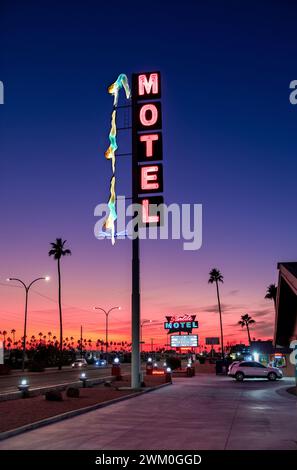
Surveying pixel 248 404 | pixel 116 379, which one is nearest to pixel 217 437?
pixel 248 404

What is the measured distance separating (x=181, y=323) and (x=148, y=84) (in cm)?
3483

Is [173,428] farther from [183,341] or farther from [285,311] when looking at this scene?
[183,341]

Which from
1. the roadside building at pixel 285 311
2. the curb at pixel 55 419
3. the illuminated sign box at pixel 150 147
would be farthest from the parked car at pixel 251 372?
the illuminated sign box at pixel 150 147

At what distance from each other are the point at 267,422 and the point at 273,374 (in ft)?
84.0

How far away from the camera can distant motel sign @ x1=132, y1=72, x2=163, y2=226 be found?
27.8m

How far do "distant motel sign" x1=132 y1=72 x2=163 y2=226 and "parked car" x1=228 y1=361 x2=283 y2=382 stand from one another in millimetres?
17251

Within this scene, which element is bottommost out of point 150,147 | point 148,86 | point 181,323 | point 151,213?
point 181,323

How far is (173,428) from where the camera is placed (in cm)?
1363

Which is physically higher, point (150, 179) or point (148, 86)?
point (148, 86)

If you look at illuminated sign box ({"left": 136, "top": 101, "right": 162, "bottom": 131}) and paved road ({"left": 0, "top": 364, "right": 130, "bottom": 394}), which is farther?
paved road ({"left": 0, "top": 364, "right": 130, "bottom": 394})

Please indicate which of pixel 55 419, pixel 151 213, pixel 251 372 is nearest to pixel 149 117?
pixel 151 213

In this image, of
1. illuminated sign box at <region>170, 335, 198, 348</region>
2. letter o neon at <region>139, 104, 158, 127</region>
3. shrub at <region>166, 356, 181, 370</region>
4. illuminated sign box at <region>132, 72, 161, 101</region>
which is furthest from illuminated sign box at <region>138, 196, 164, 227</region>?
illuminated sign box at <region>170, 335, 198, 348</region>

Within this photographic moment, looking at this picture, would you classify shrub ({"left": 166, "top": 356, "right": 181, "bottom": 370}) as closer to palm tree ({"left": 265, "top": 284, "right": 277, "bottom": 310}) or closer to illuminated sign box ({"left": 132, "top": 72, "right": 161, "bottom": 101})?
illuminated sign box ({"left": 132, "top": 72, "right": 161, "bottom": 101})

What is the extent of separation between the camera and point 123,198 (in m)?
29.4
